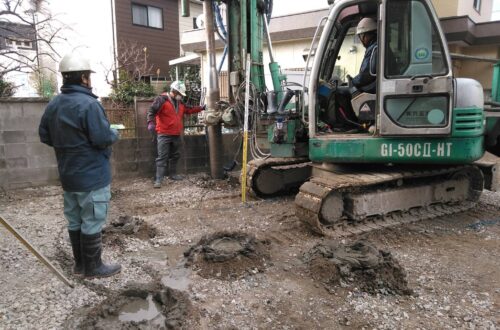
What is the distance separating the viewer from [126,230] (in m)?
4.15

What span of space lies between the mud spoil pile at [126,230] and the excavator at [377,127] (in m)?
1.63

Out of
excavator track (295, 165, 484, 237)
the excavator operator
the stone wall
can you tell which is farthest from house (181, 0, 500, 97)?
excavator track (295, 165, 484, 237)

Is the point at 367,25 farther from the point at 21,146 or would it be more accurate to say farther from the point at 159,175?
the point at 21,146

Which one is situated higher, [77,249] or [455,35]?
[455,35]

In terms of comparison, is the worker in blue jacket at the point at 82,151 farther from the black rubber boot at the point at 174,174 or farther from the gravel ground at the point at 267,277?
the black rubber boot at the point at 174,174

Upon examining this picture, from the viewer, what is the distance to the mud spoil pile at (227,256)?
3.26 meters

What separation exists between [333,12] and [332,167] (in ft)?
5.78

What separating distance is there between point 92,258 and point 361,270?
2137mm

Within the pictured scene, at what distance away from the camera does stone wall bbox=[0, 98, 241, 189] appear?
5.94 metres

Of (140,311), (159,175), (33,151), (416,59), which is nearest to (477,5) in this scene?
(416,59)

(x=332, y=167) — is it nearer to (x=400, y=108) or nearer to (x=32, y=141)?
(x=400, y=108)

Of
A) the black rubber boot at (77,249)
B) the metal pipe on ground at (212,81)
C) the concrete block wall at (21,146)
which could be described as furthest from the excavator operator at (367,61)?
the concrete block wall at (21,146)

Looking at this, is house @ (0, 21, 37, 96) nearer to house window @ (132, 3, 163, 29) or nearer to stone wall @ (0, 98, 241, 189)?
stone wall @ (0, 98, 241, 189)

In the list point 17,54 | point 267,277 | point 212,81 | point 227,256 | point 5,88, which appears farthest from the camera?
point 5,88
